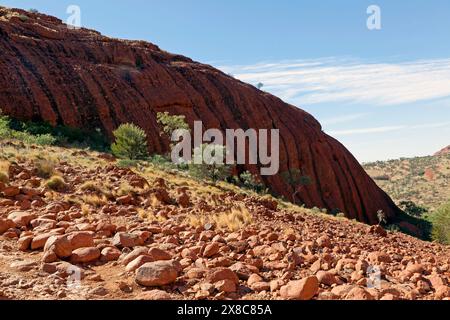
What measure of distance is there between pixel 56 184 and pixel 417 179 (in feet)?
247

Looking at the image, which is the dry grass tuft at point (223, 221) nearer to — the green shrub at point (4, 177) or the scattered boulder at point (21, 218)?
the scattered boulder at point (21, 218)

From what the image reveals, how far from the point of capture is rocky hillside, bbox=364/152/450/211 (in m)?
58.7

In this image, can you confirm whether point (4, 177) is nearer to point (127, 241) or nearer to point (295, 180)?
point (127, 241)

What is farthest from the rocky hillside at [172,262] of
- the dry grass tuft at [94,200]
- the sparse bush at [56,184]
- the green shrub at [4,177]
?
the sparse bush at [56,184]

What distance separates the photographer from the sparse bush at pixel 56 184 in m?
7.93

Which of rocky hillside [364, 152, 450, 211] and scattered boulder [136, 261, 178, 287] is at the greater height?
scattered boulder [136, 261, 178, 287]

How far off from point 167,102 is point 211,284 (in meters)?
34.7

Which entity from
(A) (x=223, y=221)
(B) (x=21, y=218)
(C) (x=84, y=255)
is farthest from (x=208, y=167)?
(C) (x=84, y=255)

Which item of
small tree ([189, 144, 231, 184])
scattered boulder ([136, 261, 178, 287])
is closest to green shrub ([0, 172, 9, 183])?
scattered boulder ([136, 261, 178, 287])

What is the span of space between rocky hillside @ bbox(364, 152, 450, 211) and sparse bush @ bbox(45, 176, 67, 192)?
57153mm

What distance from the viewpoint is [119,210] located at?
691cm

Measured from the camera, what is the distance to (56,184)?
805 centimetres

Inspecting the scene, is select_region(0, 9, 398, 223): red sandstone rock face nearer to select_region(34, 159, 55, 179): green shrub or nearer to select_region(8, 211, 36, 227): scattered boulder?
select_region(34, 159, 55, 179): green shrub
